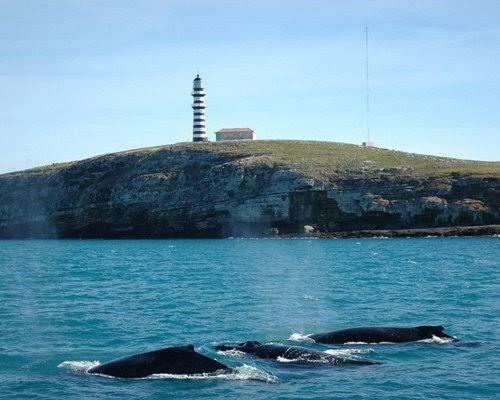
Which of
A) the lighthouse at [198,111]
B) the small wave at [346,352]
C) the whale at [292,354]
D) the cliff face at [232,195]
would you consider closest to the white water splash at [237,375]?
the whale at [292,354]

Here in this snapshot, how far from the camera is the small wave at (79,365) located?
27.5 meters

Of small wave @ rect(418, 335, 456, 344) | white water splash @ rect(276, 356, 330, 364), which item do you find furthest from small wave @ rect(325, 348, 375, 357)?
small wave @ rect(418, 335, 456, 344)

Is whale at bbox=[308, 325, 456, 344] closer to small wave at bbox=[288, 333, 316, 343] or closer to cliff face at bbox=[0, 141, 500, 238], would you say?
small wave at bbox=[288, 333, 316, 343]

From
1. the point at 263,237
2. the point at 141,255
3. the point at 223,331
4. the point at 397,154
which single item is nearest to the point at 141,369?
the point at 223,331

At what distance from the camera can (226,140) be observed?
183500 millimetres

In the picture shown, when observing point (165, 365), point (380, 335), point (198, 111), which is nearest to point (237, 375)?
point (165, 365)

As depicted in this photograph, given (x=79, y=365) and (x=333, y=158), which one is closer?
(x=79, y=365)

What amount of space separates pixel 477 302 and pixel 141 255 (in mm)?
60275

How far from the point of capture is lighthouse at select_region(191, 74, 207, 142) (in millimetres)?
180375

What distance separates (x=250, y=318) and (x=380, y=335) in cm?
885

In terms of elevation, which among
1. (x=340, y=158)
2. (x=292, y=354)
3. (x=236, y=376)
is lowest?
(x=236, y=376)

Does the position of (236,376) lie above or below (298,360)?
below

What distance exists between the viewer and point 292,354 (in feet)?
94.2

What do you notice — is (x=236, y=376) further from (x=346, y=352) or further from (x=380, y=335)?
(x=380, y=335)
